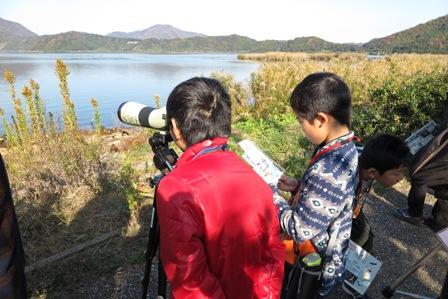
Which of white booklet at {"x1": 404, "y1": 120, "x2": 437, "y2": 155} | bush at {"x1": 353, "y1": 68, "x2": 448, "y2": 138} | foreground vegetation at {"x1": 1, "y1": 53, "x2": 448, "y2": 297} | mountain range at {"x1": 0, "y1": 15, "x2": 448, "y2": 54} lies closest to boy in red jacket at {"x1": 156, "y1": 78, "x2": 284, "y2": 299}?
foreground vegetation at {"x1": 1, "y1": 53, "x2": 448, "y2": 297}

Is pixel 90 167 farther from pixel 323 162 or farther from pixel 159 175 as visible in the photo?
pixel 323 162

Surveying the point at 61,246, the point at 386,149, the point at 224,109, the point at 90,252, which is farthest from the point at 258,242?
the point at 61,246

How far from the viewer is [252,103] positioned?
8906mm

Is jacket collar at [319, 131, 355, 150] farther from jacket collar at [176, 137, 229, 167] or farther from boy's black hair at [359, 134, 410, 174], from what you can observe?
jacket collar at [176, 137, 229, 167]

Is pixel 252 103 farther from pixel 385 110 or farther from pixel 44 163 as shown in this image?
pixel 44 163

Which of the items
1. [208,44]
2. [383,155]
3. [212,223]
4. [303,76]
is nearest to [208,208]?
[212,223]

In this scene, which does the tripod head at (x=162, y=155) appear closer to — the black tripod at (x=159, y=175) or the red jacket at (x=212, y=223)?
the black tripod at (x=159, y=175)

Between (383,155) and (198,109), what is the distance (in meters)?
1.46

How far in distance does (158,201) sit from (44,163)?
361 cm

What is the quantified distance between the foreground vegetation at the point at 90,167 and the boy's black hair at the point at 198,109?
6.91 ft

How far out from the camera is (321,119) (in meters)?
1.77

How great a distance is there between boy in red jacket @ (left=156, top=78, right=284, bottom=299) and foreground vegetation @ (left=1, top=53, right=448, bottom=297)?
192cm

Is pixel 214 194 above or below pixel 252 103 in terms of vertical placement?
above

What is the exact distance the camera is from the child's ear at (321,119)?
175 centimetres
